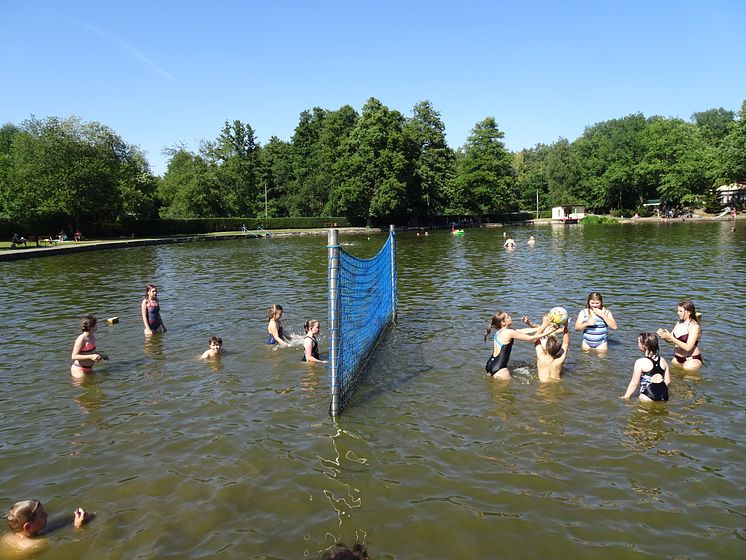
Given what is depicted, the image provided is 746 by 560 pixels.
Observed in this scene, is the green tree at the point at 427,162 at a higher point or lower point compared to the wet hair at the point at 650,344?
higher

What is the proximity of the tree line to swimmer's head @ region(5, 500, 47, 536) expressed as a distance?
54.8 metres

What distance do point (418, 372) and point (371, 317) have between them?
1995 millimetres

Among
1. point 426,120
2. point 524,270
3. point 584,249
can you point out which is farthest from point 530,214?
point 524,270

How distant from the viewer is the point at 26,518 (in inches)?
213

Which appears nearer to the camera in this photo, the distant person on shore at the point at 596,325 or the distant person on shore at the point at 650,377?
the distant person on shore at the point at 650,377

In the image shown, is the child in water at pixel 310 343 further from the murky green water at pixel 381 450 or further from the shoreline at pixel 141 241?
the shoreline at pixel 141 241

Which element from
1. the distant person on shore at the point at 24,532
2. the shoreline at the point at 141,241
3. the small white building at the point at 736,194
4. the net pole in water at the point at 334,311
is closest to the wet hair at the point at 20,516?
the distant person on shore at the point at 24,532

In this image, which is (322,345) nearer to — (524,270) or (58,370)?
(58,370)

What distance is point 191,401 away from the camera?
31.0ft

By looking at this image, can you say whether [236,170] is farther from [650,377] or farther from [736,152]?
[650,377]

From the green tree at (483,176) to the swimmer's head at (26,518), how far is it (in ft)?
303

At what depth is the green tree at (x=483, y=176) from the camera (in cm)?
9425

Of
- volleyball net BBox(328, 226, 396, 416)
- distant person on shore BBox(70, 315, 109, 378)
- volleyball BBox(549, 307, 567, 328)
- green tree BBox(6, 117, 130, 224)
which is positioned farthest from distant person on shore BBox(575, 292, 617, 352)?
green tree BBox(6, 117, 130, 224)

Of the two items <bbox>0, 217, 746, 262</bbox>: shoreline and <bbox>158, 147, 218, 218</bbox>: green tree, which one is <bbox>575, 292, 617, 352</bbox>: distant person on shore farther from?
<bbox>158, 147, 218, 218</bbox>: green tree
